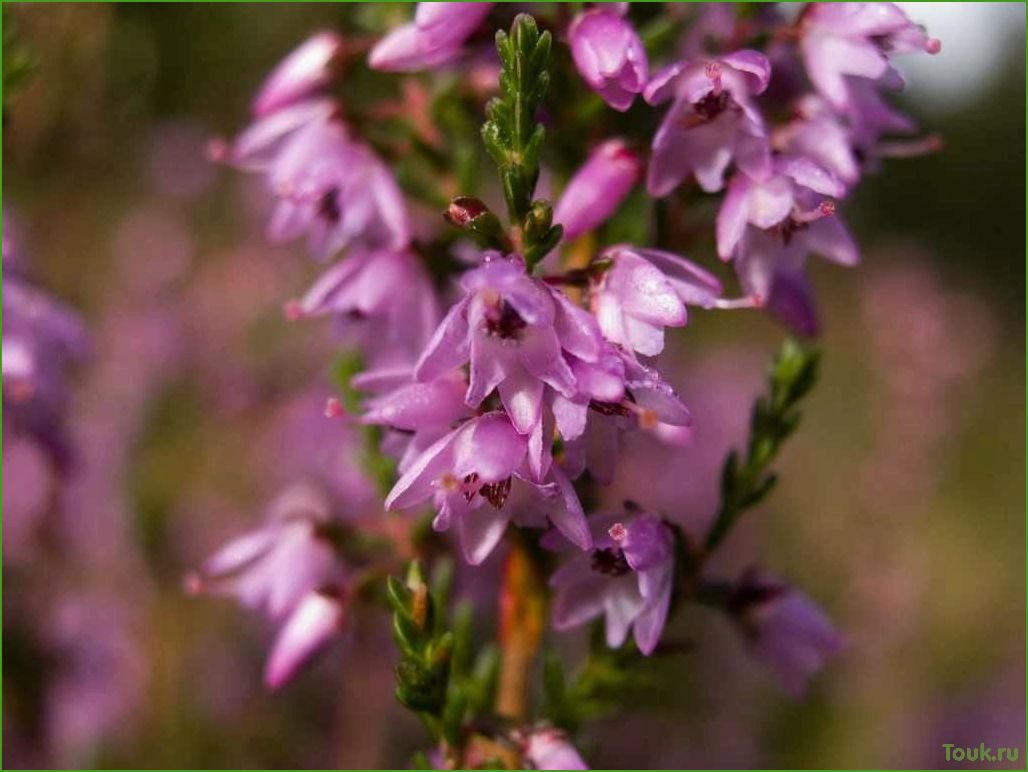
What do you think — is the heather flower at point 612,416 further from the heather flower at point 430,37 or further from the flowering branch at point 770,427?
the heather flower at point 430,37

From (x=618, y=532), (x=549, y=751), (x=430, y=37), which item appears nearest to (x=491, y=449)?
(x=618, y=532)

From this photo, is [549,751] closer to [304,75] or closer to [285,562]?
[285,562]

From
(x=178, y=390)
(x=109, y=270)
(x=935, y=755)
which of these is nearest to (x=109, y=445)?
(x=178, y=390)

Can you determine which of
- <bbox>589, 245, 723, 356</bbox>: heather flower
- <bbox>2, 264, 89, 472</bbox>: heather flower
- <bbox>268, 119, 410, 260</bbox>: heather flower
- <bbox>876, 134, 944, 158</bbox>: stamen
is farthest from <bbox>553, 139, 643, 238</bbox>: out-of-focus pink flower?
<bbox>2, 264, 89, 472</bbox>: heather flower

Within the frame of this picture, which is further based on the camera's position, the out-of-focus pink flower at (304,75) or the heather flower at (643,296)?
the out-of-focus pink flower at (304,75)

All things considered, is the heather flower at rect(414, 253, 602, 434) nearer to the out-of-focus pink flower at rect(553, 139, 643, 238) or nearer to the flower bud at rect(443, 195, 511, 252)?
the flower bud at rect(443, 195, 511, 252)

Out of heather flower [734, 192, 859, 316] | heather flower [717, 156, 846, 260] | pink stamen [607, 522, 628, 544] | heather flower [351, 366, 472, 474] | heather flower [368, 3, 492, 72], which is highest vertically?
heather flower [368, 3, 492, 72]

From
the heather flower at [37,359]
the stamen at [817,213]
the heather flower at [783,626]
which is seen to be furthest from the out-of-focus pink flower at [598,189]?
the heather flower at [37,359]

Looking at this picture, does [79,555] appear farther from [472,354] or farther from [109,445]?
[472,354]
